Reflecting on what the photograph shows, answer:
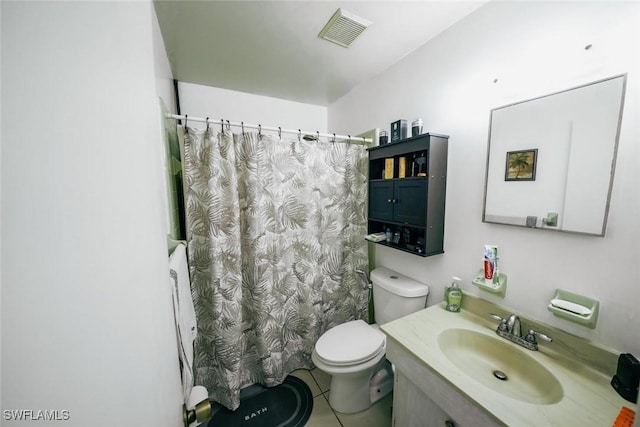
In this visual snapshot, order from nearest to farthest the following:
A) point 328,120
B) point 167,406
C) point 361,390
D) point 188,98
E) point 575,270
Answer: point 167,406, point 575,270, point 361,390, point 188,98, point 328,120

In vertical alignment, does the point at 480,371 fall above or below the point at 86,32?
below

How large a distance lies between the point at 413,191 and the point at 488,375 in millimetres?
960

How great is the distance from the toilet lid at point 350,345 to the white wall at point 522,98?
0.48m

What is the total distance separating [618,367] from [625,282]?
29cm

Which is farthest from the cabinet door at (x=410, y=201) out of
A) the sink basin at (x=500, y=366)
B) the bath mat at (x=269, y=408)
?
the bath mat at (x=269, y=408)

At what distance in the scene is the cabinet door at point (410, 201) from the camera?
4.38 feet

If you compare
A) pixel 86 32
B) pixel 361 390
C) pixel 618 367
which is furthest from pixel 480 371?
pixel 86 32

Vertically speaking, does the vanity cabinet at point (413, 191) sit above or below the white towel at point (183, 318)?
above

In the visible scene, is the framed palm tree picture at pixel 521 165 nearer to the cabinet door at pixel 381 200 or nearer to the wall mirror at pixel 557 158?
the wall mirror at pixel 557 158

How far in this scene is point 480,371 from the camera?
1.02 meters

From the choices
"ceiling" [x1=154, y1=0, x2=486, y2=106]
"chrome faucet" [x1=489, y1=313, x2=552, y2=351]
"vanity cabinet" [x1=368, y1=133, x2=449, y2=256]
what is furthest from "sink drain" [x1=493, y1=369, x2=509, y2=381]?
"ceiling" [x1=154, y1=0, x2=486, y2=106]

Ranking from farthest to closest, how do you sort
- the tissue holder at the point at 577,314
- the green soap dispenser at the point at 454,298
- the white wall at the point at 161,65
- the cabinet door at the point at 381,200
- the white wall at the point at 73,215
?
1. the cabinet door at the point at 381,200
2. the green soap dispenser at the point at 454,298
3. the white wall at the point at 161,65
4. the tissue holder at the point at 577,314
5. the white wall at the point at 73,215

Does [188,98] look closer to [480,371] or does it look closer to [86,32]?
[86,32]

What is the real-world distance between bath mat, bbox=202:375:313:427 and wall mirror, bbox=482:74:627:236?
1.64m
